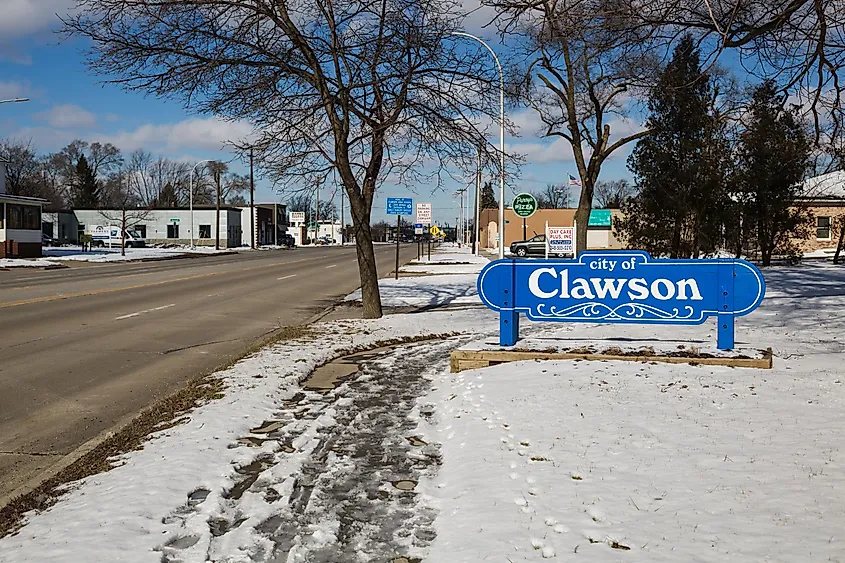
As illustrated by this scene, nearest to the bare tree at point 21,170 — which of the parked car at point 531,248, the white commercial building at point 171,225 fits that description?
the white commercial building at point 171,225

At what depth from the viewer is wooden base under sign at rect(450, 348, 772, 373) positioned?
878 centimetres

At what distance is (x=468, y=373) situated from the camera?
8.98 metres

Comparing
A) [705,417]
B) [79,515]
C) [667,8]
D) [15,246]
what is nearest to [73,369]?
[79,515]

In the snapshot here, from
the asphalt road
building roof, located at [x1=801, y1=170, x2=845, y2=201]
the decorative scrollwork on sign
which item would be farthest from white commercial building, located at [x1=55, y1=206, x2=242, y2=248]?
the decorative scrollwork on sign

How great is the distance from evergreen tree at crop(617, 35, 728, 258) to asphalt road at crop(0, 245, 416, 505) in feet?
39.1

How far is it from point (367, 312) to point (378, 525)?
437 inches

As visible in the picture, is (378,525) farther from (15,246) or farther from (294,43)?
(15,246)

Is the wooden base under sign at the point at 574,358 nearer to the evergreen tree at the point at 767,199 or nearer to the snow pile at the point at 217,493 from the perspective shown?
the snow pile at the point at 217,493

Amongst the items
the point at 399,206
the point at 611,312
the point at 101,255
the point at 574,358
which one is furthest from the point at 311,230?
the point at 574,358

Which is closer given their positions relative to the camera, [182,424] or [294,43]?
[182,424]

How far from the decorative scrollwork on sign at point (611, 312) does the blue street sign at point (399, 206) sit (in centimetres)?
1712

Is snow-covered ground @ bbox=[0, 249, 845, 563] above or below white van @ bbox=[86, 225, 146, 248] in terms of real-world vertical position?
below

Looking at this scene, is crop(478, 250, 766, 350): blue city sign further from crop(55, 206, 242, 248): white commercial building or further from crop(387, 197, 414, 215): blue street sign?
crop(55, 206, 242, 248): white commercial building

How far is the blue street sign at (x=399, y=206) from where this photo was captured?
2708 cm
